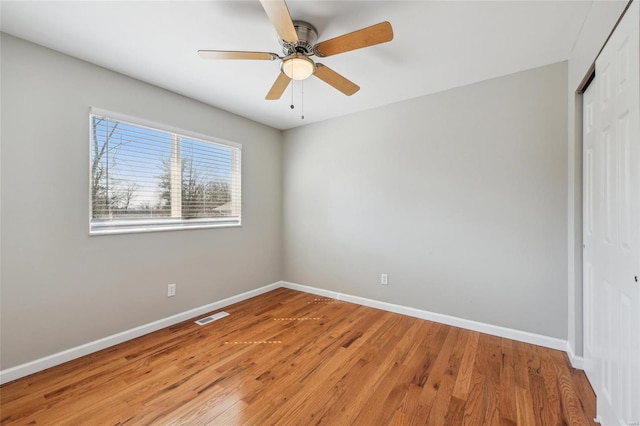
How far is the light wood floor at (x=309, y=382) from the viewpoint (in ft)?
5.02

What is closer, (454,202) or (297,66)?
(297,66)

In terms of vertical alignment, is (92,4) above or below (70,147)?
above

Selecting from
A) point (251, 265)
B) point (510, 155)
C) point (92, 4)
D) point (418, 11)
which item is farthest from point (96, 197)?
point (510, 155)

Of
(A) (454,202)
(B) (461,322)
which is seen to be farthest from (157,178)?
(B) (461,322)

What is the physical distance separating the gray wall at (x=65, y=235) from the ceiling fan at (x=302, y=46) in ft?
4.28

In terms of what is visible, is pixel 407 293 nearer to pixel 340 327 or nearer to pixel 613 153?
pixel 340 327

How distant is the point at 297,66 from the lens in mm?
1804

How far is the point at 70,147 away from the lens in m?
2.11

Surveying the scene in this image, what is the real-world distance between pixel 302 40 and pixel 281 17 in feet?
1.47

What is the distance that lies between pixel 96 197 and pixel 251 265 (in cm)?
190

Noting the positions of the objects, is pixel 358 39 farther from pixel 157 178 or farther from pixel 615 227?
pixel 157 178

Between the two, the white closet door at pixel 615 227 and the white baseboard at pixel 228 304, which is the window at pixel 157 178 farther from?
the white closet door at pixel 615 227

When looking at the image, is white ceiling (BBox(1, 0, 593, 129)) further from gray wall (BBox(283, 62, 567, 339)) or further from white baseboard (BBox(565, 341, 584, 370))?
white baseboard (BBox(565, 341, 584, 370))

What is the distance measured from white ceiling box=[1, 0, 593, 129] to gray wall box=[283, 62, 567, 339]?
1.20ft
